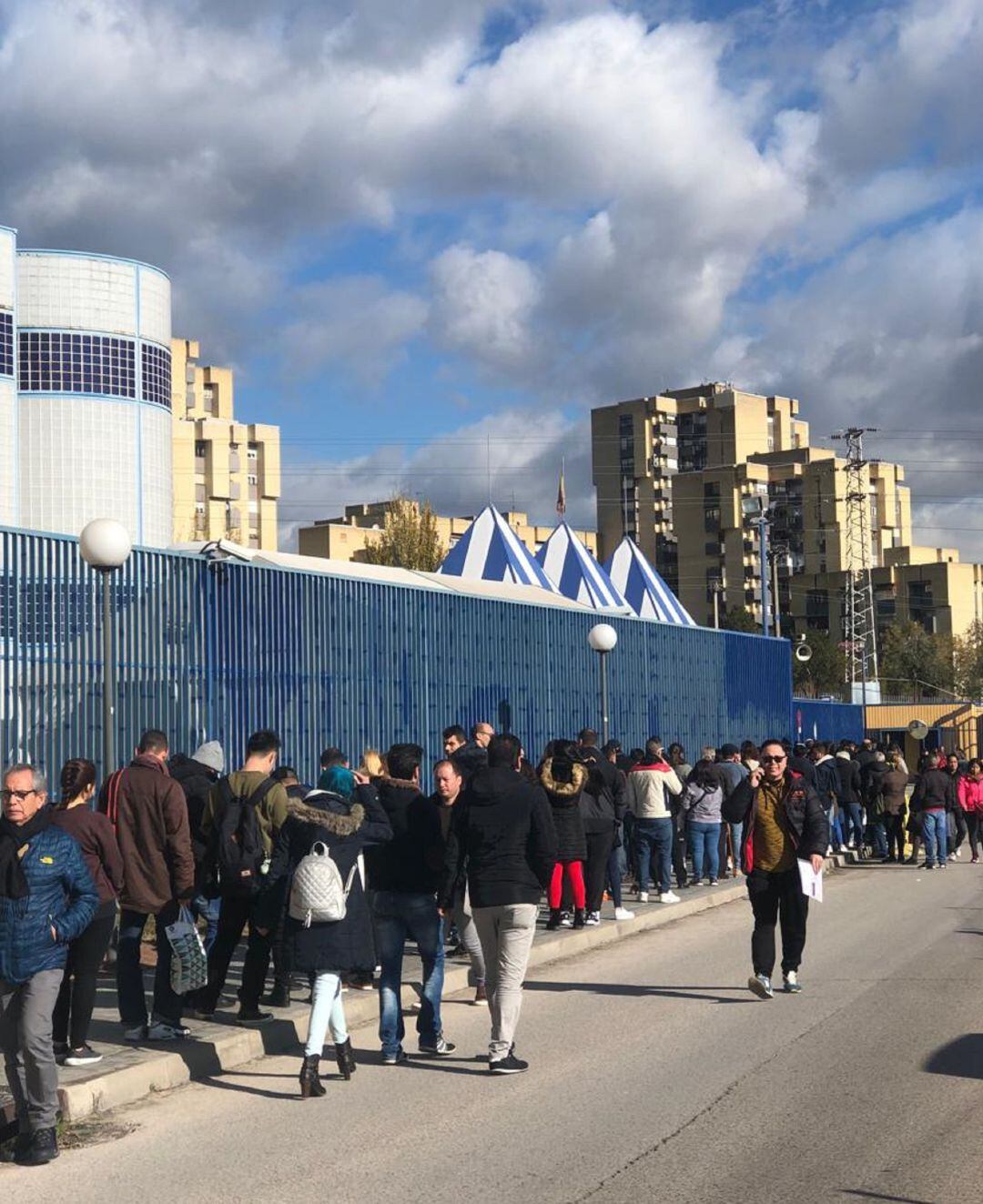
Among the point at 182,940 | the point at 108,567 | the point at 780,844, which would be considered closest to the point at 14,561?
the point at 108,567

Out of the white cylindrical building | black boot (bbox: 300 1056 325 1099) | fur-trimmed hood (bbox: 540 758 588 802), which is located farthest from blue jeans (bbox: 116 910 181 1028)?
the white cylindrical building

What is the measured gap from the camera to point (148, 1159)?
7602 mm

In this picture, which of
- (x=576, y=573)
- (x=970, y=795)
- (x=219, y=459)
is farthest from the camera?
(x=219, y=459)

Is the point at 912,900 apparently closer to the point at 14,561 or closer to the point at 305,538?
the point at 14,561

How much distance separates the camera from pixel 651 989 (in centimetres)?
1276

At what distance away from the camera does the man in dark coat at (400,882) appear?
9828 millimetres

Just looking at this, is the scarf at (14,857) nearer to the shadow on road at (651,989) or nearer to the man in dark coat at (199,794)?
the man in dark coat at (199,794)

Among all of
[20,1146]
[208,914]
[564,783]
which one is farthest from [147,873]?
[564,783]

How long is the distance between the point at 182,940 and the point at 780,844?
4.54m

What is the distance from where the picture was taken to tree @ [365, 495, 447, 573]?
7181cm

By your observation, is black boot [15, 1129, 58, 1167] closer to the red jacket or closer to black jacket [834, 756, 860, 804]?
black jacket [834, 756, 860, 804]

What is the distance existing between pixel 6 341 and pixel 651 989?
30238 millimetres

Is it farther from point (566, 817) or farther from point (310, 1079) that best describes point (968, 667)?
point (310, 1079)

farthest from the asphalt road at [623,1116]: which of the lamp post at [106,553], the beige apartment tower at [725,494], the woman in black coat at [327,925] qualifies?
the beige apartment tower at [725,494]
